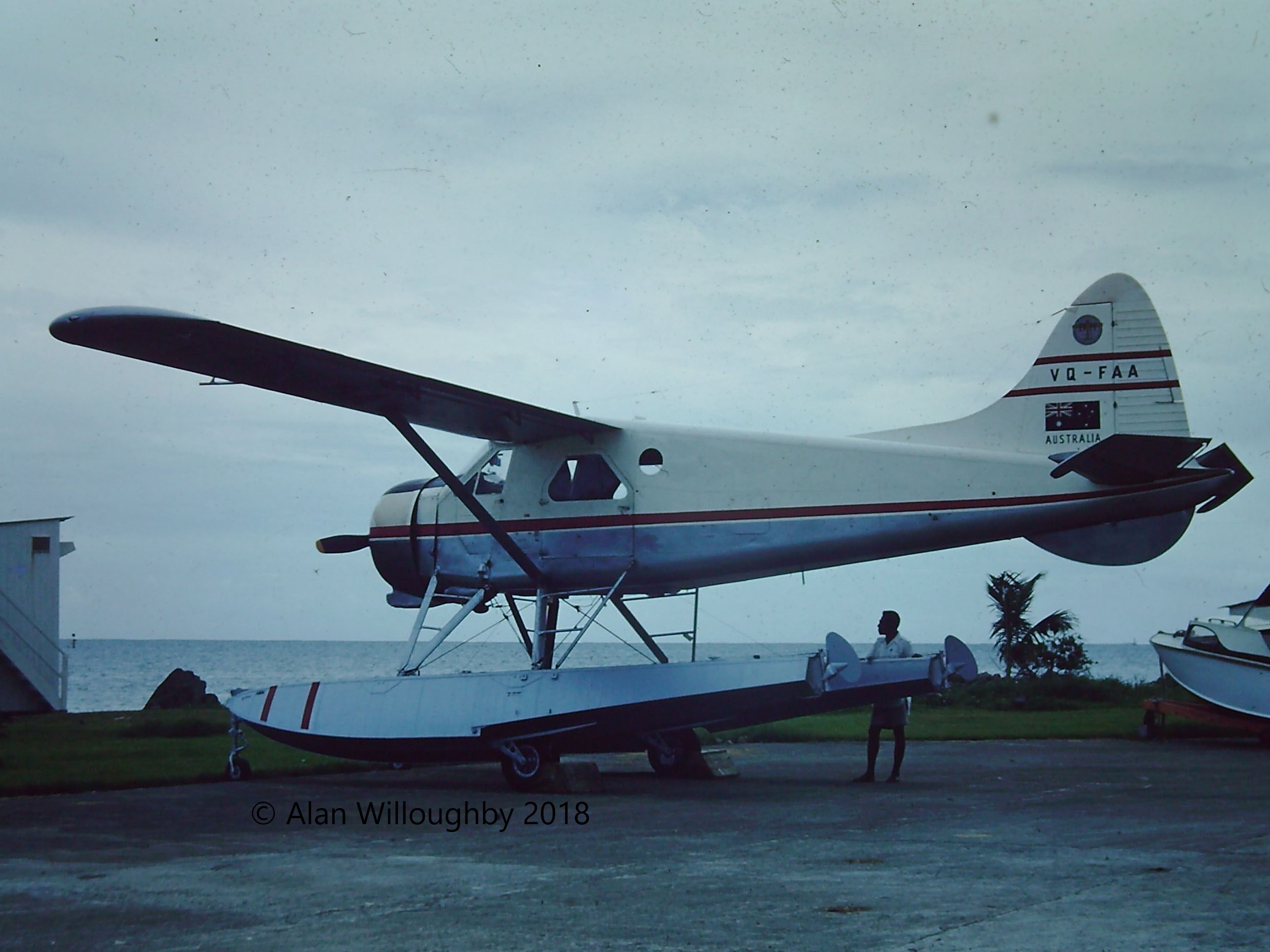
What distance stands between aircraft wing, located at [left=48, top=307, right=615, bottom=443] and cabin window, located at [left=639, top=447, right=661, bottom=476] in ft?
1.66

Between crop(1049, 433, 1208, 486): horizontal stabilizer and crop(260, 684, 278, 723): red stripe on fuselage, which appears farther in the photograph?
crop(260, 684, 278, 723): red stripe on fuselage

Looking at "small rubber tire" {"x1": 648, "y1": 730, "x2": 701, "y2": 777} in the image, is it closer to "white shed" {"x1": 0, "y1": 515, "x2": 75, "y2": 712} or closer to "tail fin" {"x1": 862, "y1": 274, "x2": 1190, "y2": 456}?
"tail fin" {"x1": 862, "y1": 274, "x2": 1190, "y2": 456}

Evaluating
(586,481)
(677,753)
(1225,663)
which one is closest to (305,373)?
(586,481)

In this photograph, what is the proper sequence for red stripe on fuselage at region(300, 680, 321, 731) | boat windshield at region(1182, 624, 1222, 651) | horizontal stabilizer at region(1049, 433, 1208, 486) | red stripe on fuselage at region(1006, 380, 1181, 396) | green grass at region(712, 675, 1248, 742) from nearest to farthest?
horizontal stabilizer at region(1049, 433, 1208, 486), red stripe on fuselage at region(1006, 380, 1181, 396), red stripe on fuselage at region(300, 680, 321, 731), boat windshield at region(1182, 624, 1222, 651), green grass at region(712, 675, 1248, 742)

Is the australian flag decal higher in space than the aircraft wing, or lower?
lower

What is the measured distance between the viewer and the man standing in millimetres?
12859

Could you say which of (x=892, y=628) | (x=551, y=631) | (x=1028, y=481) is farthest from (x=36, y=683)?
(x=1028, y=481)

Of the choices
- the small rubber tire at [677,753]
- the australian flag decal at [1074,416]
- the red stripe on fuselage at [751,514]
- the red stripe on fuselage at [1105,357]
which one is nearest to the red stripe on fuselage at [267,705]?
the red stripe on fuselage at [751,514]

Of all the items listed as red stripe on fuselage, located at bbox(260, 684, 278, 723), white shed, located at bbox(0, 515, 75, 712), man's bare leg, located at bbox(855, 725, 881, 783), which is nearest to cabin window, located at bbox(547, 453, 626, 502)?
man's bare leg, located at bbox(855, 725, 881, 783)

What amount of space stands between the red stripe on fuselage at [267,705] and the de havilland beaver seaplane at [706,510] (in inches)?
0.9

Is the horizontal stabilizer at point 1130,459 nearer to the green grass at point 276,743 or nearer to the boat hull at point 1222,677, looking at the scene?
the green grass at point 276,743

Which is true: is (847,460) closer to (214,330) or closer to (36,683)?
(214,330)

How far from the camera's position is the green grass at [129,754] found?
43.7 feet

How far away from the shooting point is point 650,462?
536 inches
